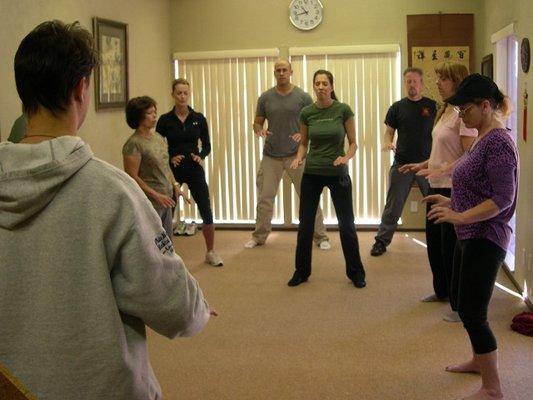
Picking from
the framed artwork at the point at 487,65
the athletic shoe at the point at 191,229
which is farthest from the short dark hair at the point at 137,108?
the framed artwork at the point at 487,65

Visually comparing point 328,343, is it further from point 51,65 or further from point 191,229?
point 191,229

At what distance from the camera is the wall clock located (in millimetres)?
4336

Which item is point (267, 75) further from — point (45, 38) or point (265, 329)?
point (45, 38)

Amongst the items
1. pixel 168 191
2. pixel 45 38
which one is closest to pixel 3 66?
pixel 168 191

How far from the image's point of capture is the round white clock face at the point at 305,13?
22.7 ft

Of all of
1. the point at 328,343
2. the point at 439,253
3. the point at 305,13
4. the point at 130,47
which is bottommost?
the point at 328,343

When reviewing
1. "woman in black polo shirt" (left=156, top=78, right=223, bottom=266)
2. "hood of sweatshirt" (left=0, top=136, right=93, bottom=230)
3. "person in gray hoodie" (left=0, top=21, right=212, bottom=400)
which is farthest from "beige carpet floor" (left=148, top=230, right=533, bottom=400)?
"hood of sweatshirt" (left=0, top=136, right=93, bottom=230)

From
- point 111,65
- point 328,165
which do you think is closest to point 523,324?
point 328,165

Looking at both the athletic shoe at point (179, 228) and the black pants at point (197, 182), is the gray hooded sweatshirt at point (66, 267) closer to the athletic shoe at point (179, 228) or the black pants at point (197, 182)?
the black pants at point (197, 182)

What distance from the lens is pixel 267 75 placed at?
7129mm

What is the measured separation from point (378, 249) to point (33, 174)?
501 cm

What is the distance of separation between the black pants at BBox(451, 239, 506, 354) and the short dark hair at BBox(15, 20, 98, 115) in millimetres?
1928

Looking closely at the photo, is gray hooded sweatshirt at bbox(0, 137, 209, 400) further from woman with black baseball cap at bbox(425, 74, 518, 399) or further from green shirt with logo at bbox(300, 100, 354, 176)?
green shirt with logo at bbox(300, 100, 354, 176)

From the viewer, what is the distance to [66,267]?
123cm
